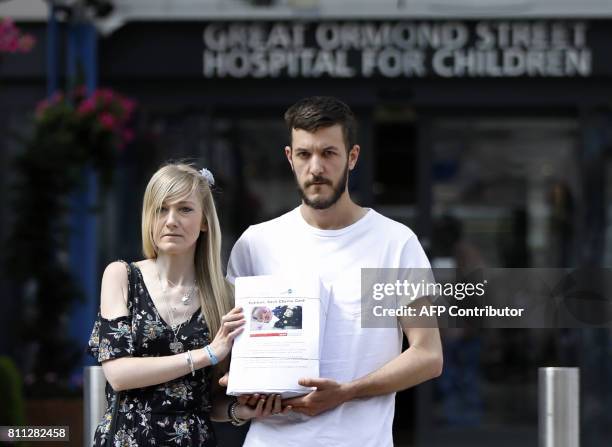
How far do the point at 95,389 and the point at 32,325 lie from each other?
3.85 meters

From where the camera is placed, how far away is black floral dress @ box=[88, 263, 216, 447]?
287 cm

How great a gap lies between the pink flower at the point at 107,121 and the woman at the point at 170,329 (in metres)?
4.17

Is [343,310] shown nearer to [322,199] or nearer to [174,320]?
[322,199]

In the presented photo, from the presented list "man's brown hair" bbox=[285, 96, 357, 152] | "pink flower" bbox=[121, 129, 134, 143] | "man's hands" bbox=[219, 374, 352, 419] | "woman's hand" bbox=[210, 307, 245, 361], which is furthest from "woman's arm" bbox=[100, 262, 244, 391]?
"pink flower" bbox=[121, 129, 134, 143]

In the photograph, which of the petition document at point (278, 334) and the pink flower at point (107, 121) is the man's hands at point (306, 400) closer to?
the petition document at point (278, 334)

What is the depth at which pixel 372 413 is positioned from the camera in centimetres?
289

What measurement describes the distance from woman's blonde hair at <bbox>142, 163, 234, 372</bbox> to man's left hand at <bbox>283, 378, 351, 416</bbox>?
1.02ft

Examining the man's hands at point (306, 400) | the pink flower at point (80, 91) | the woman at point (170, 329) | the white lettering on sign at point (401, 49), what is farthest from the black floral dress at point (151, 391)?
the white lettering on sign at point (401, 49)

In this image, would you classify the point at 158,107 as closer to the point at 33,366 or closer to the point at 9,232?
the point at 9,232

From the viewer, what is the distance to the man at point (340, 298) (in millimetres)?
2842

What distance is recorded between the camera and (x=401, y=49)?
25.1 ft

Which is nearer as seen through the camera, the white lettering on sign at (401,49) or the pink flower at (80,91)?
the pink flower at (80,91)

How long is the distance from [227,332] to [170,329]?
163mm

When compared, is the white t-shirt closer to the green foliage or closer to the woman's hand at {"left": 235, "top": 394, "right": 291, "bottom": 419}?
the woman's hand at {"left": 235, "top": 394, "right": 291, "bottom": 419}
